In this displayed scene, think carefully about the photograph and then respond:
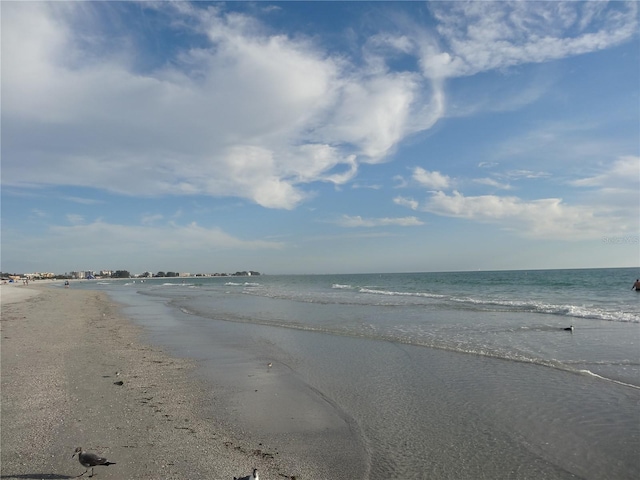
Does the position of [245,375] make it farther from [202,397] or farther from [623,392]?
[623,392]

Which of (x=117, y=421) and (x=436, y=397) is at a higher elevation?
(x=117, y=421)

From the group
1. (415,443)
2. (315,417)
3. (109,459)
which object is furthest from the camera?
(315,417)

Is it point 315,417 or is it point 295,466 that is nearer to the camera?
point 295,466

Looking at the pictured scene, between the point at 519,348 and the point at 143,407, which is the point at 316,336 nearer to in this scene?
the point at 519,348

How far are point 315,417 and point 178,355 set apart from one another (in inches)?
259

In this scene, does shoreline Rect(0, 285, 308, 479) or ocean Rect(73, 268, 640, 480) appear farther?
ocean Rect(73, 268, 640, 480)

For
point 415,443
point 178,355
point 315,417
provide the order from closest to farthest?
point 415,443 < point 315,417 < point 178,355

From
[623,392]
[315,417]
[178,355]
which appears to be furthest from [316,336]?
[623,392]

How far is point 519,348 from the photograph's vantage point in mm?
12602

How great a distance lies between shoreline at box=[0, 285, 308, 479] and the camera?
197 inches

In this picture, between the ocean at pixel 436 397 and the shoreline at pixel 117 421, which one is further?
the ocean at pixel 436 397

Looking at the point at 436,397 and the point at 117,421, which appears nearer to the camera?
the point at 117,421

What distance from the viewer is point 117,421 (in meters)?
6.36

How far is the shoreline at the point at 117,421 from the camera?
5.00 m
